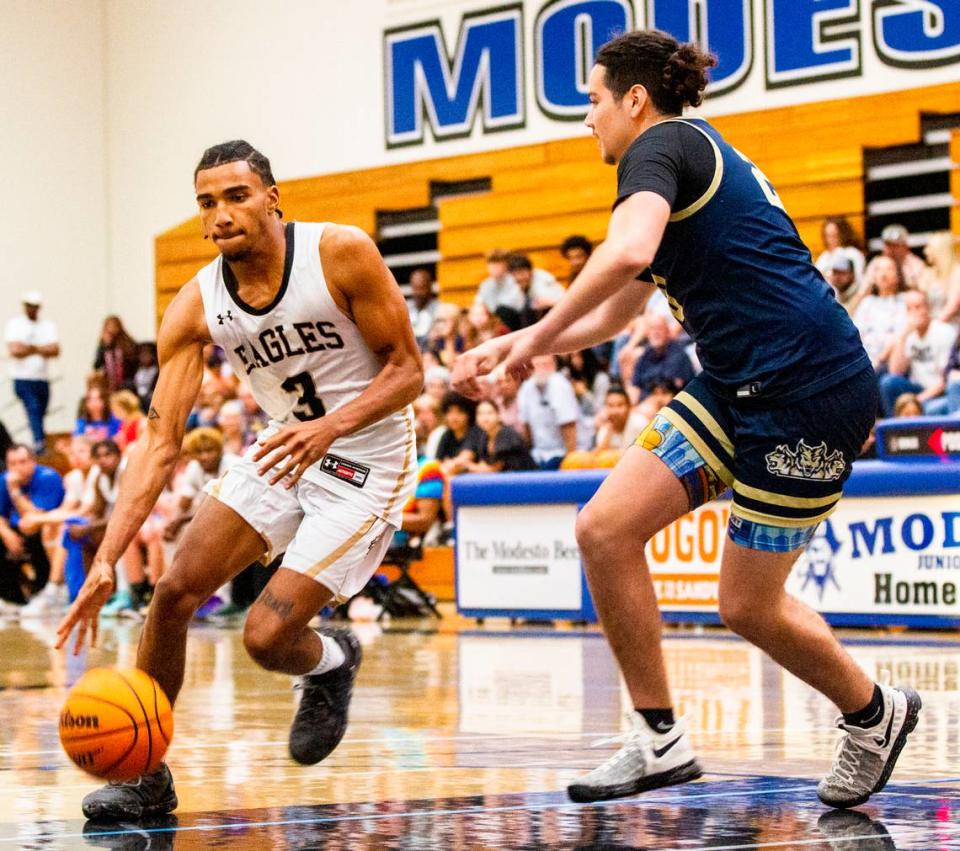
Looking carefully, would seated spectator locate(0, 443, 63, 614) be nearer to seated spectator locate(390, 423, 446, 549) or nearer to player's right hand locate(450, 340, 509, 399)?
seated spectator locate(390, 423, 446, 549)

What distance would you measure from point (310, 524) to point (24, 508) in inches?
519

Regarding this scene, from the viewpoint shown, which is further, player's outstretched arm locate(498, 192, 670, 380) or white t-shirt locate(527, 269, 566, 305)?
white t-shirt locate(527, 269, 566, 305)

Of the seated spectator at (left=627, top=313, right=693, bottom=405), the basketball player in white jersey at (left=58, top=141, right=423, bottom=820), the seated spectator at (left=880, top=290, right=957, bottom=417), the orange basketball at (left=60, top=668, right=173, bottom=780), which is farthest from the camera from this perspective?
the seated spectator at (left=627, top=313, right=693, bottom=405)

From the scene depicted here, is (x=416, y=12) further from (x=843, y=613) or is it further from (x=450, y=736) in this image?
(x=450, y=736)

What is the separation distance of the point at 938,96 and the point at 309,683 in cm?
1279

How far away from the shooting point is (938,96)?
17.0 m

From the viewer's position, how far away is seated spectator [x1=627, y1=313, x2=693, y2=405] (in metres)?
14.6

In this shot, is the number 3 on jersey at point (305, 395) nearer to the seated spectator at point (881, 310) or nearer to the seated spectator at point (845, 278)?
the seated spectator at point (881, 310)

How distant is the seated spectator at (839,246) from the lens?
14.8m

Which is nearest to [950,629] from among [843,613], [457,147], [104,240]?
[843,613]


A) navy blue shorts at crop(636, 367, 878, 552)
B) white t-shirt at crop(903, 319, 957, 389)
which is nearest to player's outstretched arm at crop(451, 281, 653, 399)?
navy blue shorts at crop(636, 367, 878, 552)

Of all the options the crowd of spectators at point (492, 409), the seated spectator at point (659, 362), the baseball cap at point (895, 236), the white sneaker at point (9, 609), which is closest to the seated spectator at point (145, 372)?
the crowd of spectators at point (492, 409)

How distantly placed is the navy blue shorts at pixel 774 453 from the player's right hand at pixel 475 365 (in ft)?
2.11

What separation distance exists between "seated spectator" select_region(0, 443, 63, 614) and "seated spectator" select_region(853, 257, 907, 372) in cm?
849
